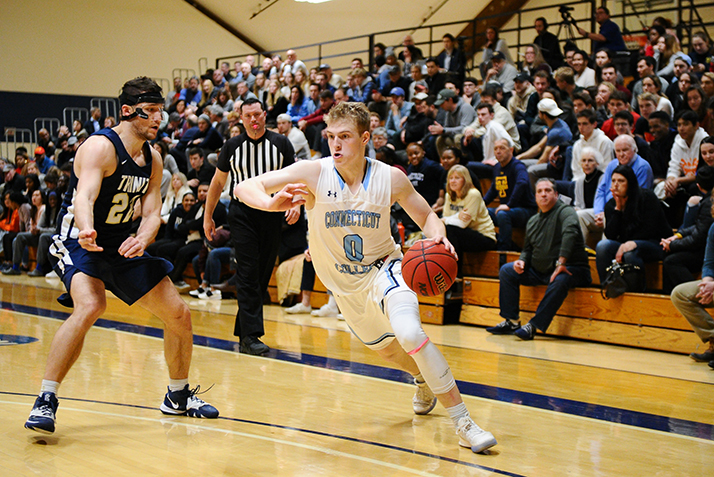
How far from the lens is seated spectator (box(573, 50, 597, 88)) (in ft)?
34.6

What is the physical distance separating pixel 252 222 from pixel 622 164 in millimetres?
3652

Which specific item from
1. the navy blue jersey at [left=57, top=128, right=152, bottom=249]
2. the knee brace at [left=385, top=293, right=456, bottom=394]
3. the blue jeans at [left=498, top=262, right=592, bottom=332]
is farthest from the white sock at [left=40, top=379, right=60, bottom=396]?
the blue jeans at [left=498, top=262, right=592, bottom=332]

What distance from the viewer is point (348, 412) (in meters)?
3.95

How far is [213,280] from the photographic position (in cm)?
931

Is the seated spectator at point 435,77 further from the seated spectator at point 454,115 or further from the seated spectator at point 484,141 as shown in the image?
the seated spectator at point 484,141

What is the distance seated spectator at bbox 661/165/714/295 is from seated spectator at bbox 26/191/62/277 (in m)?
9.85

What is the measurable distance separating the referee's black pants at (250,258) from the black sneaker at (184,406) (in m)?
1.88

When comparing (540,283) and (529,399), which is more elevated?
(540,283)

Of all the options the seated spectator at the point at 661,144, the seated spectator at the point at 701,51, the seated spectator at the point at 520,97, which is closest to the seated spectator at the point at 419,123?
the seated spectator at the point at 520,97

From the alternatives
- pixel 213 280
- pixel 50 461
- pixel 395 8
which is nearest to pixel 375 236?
pixel 50 461

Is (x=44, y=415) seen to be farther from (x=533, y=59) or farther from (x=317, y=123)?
(x=533, y=59)

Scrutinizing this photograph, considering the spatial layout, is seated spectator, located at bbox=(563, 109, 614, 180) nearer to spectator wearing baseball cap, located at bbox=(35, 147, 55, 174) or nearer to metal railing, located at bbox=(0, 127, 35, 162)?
spectator wearing baseball cap, located at bbox=(35, 147, 55, 174)

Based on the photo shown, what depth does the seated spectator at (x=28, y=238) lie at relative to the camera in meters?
12.6

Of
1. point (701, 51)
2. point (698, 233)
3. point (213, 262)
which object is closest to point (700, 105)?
point (698, 233)
